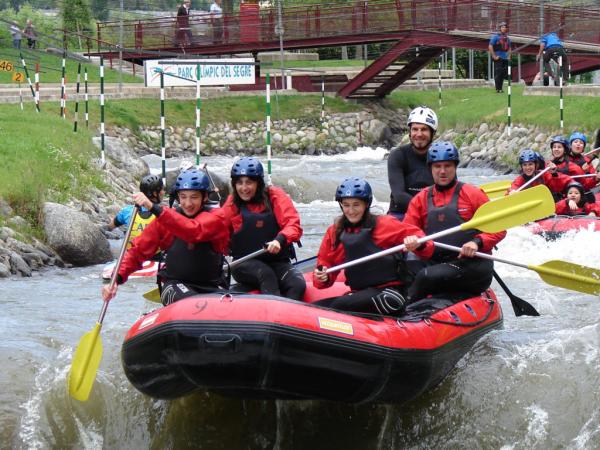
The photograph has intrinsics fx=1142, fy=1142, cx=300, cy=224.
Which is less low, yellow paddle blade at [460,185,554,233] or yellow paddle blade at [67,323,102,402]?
yellow paddle blade at [460,185,554,233]

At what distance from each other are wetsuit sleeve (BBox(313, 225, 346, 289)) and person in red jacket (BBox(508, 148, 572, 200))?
5594 millimetres

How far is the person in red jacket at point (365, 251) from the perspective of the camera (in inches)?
292

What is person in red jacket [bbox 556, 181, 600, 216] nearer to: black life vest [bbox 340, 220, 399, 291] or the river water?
the river water

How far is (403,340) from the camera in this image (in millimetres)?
6965

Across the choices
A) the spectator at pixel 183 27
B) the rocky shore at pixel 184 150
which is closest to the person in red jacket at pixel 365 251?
the rocky shore at pixel 184 150

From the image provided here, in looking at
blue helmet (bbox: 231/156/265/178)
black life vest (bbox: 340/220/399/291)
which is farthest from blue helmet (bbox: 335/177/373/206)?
blue helmet (bbox: 231/156/265/178)

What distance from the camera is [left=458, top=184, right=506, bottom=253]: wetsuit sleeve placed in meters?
8.00

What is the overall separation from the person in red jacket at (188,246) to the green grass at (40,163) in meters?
5.26

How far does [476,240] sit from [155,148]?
1834 centimetres

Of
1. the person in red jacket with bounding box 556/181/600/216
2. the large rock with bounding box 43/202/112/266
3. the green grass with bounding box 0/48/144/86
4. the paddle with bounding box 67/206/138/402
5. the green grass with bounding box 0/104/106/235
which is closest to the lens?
the paddle with bounding box 67/206/138/402

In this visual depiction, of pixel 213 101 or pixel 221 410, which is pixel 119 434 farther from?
pixel 213 101

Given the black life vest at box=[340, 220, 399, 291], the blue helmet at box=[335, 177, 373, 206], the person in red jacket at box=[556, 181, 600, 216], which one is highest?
the blue helmet at box=[335, 177, 373, 206]

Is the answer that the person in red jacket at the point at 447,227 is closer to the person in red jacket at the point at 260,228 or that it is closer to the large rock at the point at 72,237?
the person in red jacket at the point at 260,228

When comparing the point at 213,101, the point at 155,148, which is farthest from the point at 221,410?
the point at 213,101
